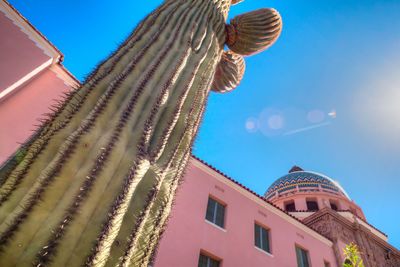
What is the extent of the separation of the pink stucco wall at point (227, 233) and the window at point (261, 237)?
231mm

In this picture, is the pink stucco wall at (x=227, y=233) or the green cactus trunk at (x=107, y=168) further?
the pink stucco wall at (x=227, y=233)

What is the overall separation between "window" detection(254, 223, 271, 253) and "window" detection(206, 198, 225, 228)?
172 cm

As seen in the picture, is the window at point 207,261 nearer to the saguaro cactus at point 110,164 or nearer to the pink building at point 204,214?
the pink building at point 204,214

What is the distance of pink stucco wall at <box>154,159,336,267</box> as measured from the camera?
8727 mm

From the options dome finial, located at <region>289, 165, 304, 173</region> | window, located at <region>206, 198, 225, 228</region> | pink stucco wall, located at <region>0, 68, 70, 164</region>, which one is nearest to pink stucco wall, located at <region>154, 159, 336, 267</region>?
window, located at <region>206, 198, 225, 228</region>

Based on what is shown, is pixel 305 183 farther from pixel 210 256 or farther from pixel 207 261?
pixel 207 261

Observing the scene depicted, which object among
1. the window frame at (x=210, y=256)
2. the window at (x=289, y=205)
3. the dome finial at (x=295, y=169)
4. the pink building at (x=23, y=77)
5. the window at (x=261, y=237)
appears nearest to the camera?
the pink building at (x=23, y=77)

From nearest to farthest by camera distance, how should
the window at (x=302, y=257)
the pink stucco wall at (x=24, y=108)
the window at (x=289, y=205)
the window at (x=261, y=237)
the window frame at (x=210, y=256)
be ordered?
the pink stucco wall at (x=24, y=108), the window frame at (x=210, y=256), the window at (x=261, y=237), the window at (x=302, y=257), the window at (x=289, y=205)

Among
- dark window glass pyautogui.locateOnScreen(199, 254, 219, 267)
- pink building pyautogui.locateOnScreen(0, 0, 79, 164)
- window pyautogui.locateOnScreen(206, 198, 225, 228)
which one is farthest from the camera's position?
window pyautogui.locateOnScreen(206, 198, 225, 228)

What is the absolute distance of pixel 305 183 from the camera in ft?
92.5

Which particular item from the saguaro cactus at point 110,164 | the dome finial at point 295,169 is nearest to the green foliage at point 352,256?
the saguaro cactus at point 110,164

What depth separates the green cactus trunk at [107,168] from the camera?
1.35 m

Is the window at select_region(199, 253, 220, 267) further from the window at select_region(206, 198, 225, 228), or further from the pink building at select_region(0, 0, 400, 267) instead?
the window at select_region(206, 198, 225, 228)

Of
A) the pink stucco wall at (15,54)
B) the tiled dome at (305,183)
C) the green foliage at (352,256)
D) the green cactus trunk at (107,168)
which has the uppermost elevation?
the tiled dome at (305,183)
